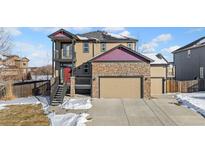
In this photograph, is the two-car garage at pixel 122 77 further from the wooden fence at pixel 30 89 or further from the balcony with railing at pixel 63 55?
the wooden fence at pixel 30 89

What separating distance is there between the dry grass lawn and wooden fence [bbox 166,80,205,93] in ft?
48.8

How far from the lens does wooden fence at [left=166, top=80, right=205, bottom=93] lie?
26812 mm

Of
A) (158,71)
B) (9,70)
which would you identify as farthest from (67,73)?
(9,70)

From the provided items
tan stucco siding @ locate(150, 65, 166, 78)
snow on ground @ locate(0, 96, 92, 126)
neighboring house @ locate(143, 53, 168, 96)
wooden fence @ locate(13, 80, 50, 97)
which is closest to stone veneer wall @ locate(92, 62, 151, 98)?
snow on ground @ locate(0, 96, 92, 126)

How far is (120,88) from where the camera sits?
22.0 m

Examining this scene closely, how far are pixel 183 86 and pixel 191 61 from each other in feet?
20.2

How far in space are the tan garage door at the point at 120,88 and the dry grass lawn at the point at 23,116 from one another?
6232 millimetres

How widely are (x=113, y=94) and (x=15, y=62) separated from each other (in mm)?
30318

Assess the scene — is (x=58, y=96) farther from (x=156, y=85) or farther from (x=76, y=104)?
(x=156, y=85)

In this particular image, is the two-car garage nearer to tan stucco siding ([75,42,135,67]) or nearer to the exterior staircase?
the exterior staircase

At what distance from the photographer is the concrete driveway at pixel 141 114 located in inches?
508
